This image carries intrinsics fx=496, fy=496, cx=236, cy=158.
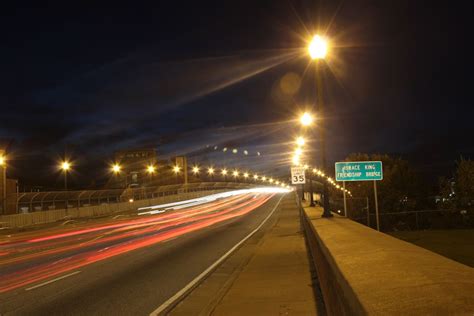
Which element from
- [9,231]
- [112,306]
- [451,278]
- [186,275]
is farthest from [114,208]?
[451,278]

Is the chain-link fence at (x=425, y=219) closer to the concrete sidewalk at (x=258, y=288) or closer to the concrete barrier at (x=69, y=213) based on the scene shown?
the concrete barrier at (x=69, y=213)

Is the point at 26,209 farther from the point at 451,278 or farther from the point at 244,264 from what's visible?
the point at 451,278

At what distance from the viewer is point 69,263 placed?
17266 millimetres

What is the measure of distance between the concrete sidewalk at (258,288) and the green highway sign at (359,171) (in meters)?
3.48

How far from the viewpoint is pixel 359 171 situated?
768 inches

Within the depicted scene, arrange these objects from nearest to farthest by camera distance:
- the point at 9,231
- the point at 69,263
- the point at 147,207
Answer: the point at 69,263
the point at 9,231
the point at 147,207

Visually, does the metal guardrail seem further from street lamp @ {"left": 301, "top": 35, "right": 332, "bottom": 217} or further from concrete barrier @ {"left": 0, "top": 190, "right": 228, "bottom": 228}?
street lamp @ {"left": 301, "top": 35, "right": 332, "bottom": 217}

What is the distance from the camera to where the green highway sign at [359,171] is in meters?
19.1

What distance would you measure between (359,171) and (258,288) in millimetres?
9284

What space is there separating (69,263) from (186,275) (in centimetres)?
535

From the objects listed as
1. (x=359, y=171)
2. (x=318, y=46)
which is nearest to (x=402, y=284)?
(x=318, y=46)

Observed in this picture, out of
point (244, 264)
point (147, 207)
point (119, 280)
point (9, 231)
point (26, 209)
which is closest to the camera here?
point (119, 280)

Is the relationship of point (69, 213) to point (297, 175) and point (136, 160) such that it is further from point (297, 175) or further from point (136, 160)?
point (136, 160)

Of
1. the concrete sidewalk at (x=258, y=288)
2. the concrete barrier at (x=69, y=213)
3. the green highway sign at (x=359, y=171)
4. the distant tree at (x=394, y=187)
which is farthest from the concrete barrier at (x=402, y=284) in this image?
the distant tree at (x=394, y=187)
